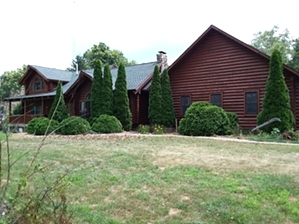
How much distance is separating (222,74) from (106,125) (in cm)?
724

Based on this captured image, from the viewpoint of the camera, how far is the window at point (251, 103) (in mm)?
16078

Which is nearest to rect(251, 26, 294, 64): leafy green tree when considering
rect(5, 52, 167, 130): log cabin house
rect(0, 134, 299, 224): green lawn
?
rect(5, 52, 167, 130): log cabin house

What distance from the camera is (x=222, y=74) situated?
17219mm

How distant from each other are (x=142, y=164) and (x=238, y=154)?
9.40ft

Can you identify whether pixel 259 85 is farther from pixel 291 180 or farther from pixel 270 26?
pixel 270 26

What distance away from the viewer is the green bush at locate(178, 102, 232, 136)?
14508 millimetres

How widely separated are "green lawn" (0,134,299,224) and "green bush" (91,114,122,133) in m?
8.44

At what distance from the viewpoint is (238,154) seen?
811 centimetres

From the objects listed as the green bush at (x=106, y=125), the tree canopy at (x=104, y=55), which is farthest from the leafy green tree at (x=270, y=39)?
the green bush at (x=106, y=125)

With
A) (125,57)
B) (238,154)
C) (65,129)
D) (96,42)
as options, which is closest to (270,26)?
(125,57)

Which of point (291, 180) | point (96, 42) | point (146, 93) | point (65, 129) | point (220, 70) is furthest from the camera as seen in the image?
point (96, 42)

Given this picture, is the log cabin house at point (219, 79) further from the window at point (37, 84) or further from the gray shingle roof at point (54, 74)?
the window at point (37, 84)

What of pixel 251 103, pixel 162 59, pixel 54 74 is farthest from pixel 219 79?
pixel 54 74

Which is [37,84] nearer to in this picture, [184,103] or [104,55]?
[184,103]
